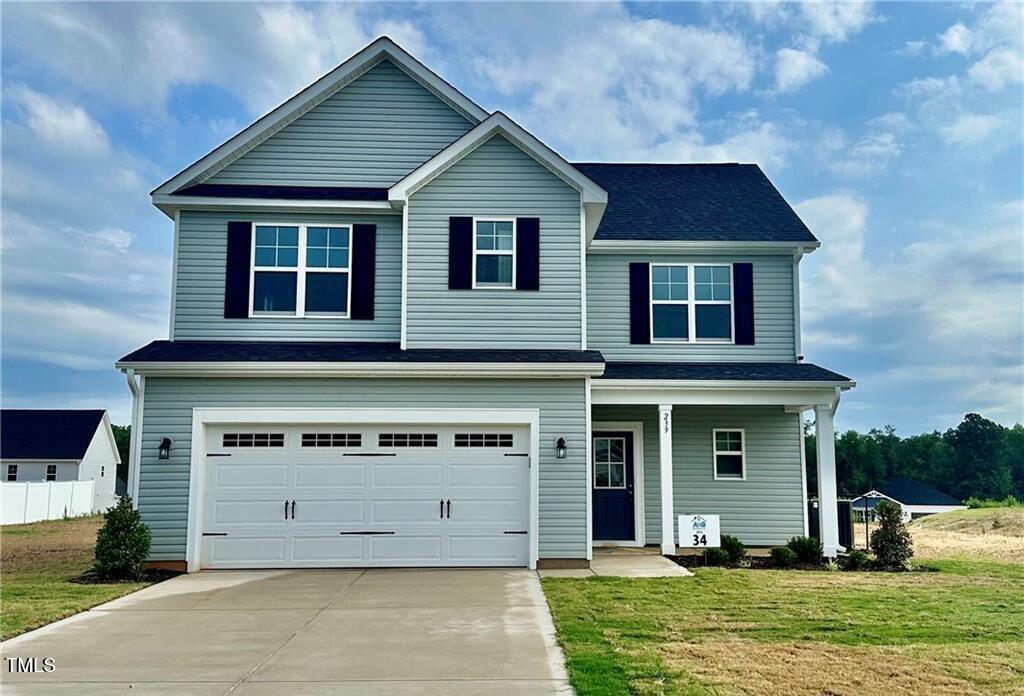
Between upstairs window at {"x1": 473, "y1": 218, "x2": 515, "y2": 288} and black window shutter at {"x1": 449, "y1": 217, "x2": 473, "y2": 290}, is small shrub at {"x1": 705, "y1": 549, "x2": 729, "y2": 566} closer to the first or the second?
upstairs window at {"x1": 473, "y1": 218, "x2": 515, "y2": 288}

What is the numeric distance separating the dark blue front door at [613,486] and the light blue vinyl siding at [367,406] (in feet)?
10.2

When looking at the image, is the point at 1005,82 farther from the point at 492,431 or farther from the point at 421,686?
the point at 421,686

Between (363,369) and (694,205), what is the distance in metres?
8.25

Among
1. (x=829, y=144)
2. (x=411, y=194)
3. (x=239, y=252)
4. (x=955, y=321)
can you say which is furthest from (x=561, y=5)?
(x=955, y=321)

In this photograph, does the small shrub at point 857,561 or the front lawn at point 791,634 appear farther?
Answer: the small shrub at point 857,561

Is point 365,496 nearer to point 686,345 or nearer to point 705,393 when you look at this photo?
point 705,393

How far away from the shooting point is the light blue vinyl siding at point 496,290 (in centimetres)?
1338

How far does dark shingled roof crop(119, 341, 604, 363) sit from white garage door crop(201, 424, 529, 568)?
111cm

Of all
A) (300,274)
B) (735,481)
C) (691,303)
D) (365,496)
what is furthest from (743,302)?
(300,274)

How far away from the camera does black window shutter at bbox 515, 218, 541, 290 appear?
13.5 m

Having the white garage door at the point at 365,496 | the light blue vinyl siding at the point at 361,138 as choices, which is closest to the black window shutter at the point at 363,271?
the light blue vinyl siding at the point at 361,138

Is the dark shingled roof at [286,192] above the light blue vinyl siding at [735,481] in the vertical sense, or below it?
above

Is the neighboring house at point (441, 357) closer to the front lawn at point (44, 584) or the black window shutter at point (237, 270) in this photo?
the black window shutter at point (237, 270)

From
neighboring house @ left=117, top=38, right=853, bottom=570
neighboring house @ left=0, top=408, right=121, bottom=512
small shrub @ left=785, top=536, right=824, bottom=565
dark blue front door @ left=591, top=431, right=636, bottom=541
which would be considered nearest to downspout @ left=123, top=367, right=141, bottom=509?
neighboring house @ left=117, top=38, right=853, bottom=570
